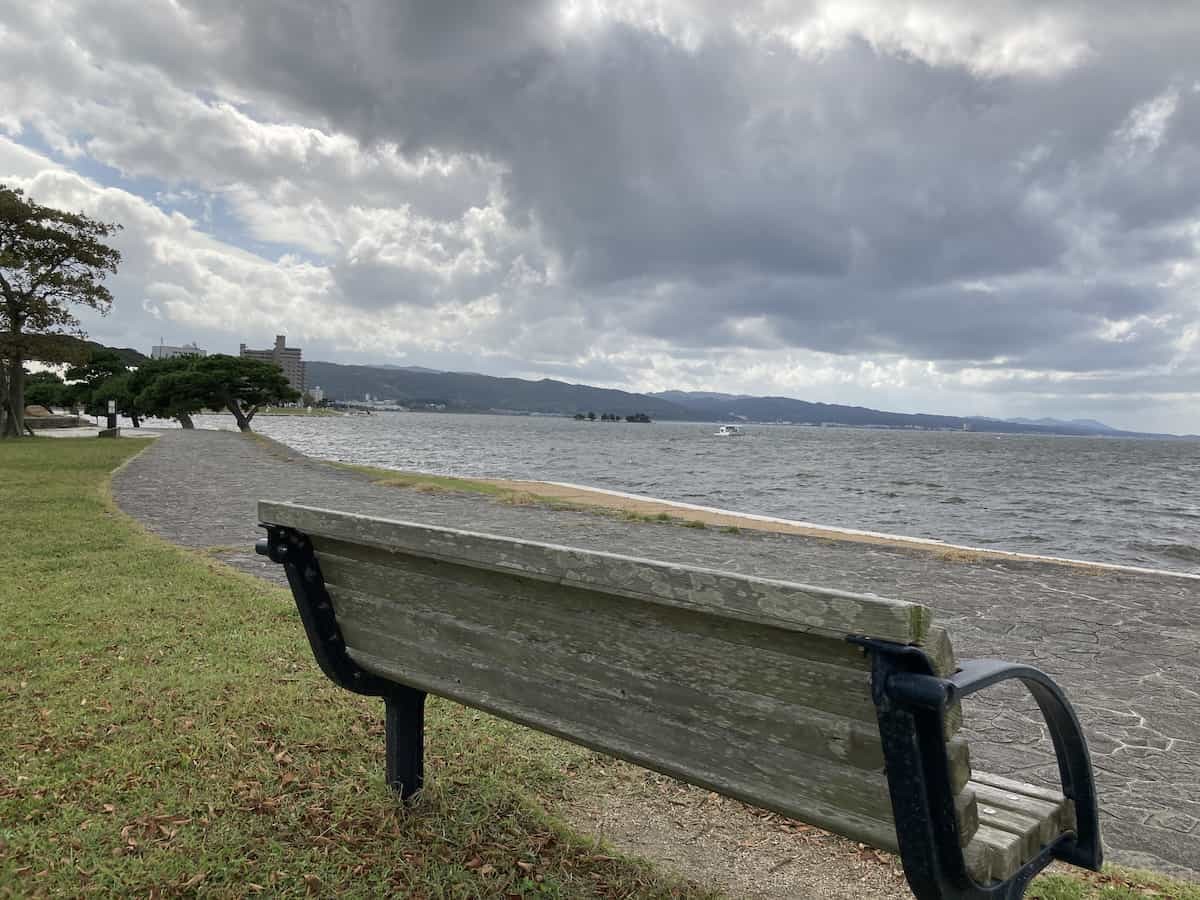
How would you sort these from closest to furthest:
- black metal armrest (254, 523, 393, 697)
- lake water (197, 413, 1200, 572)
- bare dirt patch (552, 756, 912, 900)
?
black metal armrest (254, 523, 393, 697) → bare dirt patch (552, 756, 912, 900) → lake water (197, 413, 1200, 572)

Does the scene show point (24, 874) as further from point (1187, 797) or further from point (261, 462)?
point (261, 462)

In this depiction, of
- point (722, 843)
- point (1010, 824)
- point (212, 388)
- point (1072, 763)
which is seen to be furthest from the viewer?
point (212, 388)

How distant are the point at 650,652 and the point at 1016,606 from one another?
6827 mm

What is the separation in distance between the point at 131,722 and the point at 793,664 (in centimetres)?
349

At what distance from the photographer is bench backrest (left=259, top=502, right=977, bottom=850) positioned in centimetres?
152

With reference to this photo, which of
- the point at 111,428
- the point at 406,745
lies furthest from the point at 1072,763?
the point at 111,428

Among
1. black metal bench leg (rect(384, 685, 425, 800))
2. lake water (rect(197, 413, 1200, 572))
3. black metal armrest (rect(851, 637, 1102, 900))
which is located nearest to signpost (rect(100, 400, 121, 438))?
lake water (rect(197, 413, 1200, 572))

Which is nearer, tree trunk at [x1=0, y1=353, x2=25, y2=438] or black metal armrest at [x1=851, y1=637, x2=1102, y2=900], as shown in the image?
black metal armrest at [x1=851, y1=637, x2=1102, y2=900]

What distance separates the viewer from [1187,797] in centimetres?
364

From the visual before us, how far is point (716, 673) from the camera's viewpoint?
177 cm

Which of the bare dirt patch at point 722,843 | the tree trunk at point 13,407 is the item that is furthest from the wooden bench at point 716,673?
the tree trunk at point 13,407

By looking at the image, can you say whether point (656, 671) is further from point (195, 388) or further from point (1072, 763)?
point (195, 388)

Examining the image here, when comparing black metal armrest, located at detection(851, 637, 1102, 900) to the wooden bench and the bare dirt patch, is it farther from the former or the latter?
the bare dirt patch

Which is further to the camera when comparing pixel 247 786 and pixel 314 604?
pixel 247 786
